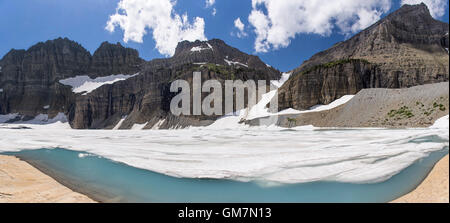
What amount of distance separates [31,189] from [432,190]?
1089 cm

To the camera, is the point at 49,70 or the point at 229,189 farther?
the point at 49,70

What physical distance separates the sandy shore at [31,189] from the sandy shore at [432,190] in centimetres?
788

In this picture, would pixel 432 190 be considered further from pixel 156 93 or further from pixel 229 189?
pixel 156 93

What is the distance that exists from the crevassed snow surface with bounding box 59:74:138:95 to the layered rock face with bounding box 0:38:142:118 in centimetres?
355

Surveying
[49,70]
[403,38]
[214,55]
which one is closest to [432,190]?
[403,38]

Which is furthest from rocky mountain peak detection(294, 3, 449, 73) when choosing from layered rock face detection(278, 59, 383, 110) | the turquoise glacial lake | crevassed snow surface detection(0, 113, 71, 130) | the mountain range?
crevassed snow surface detection(0, 113, 71, 130)

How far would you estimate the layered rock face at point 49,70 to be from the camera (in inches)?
5108

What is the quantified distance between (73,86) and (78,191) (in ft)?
519

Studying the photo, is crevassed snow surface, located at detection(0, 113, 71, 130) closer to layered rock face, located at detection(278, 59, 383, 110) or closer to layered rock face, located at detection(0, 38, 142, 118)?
layered rock face, located at detection(0, 38, 142, 118)

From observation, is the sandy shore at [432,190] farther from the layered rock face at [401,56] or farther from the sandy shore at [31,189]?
the layered rock face at [401,56]

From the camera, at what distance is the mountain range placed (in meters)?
55.8

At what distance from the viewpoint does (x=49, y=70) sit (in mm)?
137750
